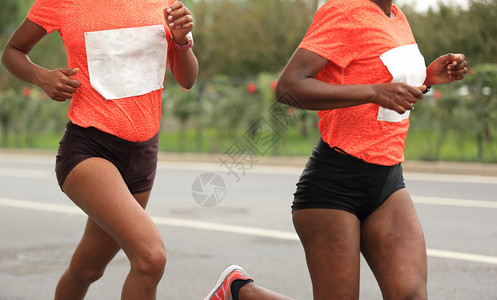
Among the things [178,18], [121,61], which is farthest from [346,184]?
[121,61]

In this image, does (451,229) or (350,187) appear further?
(451,229)

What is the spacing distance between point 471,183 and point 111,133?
32.9 ft

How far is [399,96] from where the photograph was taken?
302 centimetres

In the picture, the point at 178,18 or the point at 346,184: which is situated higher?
the point at 178,18

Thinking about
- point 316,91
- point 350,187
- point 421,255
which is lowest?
point 421,255

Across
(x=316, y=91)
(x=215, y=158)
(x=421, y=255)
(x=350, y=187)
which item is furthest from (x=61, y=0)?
(x=215, y=158)

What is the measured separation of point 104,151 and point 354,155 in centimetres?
110

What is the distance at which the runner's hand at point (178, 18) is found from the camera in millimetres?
3496

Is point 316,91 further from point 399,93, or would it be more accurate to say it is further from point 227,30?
point 227,30

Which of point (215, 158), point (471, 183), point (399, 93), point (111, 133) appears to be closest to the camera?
point (399, 93)

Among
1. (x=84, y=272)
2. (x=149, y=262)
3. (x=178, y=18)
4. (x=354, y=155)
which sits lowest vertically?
(x=84, y=272)

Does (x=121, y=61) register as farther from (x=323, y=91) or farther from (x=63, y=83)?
(x=323, y=91)

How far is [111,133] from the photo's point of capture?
3.55 m

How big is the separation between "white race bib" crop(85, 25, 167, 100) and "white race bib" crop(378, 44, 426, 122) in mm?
1046
